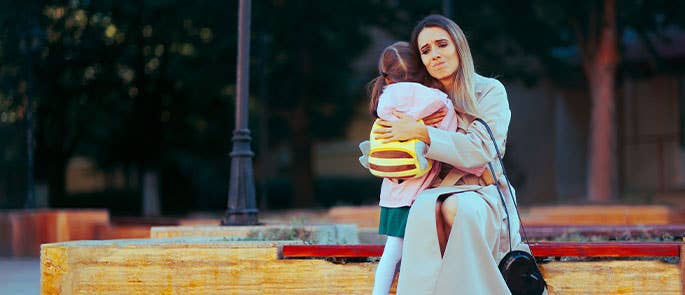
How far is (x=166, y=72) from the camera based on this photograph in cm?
2447

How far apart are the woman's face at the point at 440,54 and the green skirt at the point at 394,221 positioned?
0.67 m

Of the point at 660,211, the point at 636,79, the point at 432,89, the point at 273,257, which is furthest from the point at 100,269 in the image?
the point at 636,79

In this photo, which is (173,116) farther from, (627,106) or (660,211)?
(660,211)

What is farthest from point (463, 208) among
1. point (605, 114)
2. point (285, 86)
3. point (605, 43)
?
point (285, 86)

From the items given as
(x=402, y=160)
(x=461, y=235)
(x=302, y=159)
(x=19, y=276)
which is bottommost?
(x=19, y=276)

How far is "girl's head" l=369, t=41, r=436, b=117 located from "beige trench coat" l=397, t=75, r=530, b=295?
1.38 ft

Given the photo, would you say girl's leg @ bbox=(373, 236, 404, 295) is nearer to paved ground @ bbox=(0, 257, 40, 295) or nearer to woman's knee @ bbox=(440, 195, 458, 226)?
woman's knee @ bbox=(440, 195, 458, 226)

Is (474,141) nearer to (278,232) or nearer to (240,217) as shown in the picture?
(278,232)

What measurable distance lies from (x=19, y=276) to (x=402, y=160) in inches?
289

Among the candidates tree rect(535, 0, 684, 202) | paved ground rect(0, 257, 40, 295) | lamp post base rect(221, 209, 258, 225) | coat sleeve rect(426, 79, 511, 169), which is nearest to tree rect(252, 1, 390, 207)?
tree rect(535, 0, 684, 202)

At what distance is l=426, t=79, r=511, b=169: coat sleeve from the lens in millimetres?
4836

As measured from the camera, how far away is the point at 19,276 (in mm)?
11094

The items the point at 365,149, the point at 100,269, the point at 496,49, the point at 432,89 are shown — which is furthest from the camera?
the point at 496,49

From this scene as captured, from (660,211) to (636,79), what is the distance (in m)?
10.9
